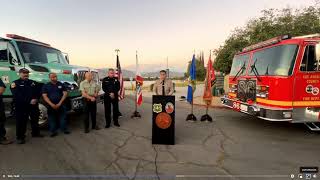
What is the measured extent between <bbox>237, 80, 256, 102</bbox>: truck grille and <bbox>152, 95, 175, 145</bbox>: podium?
3.00 meters

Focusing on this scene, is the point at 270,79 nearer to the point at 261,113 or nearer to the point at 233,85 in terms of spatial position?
the point at 261,113

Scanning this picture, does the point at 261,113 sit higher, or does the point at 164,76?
the point at 164,76

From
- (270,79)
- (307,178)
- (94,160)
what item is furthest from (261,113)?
(94,160)

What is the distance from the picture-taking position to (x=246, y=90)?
950 cm

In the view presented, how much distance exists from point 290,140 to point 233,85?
10.2ft

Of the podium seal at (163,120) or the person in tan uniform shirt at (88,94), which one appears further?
the person in tan uniform shirt at (88,94)

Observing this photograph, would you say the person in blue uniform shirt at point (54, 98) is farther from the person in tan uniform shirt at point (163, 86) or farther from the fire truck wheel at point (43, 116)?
the person in tan uniform shirt at point (163, 86)

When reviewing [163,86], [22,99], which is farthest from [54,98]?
[163,86]

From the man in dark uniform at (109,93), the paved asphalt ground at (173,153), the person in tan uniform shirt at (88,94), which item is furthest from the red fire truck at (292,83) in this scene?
the person in tan uniform shirt at (88,94)

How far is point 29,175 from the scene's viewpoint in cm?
516

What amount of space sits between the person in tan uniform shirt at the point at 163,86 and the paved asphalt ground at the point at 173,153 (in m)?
1.21

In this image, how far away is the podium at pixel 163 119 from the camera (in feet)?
23.7

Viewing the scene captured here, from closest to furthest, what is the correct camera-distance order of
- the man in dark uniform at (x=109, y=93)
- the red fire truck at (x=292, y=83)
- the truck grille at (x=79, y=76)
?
the red fire truck at (x=292, y=83), the man in dark uniform at (x=109, y=93), the truck grille at (x=79, y=76)

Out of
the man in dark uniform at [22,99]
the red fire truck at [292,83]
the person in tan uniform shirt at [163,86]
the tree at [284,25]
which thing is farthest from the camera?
the tree at [284,25]
